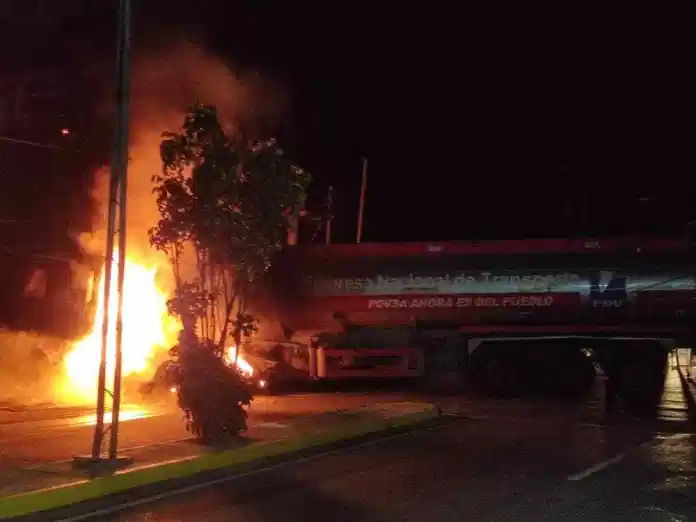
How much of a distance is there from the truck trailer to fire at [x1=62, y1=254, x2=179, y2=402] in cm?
261

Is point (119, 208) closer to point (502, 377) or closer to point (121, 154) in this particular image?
point (121, 154)

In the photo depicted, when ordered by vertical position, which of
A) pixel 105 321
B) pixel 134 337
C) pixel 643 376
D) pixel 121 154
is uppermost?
pixel 121 154

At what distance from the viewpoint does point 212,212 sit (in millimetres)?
10453

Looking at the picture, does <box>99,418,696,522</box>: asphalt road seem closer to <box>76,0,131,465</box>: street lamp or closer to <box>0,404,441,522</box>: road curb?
<box>0,404,441,522</box>: road curb

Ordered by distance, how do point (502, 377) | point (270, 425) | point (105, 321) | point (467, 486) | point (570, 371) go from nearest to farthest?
1. point (467, 486)
2. point (105, 321)
3. point (270, 425)
4. point (570, 371)
5. point (502, 377)

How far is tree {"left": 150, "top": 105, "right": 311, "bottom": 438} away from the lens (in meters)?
10.5

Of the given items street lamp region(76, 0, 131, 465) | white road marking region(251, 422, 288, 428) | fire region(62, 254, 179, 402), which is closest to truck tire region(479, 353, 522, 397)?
fire region(62, 254, 179, 402)

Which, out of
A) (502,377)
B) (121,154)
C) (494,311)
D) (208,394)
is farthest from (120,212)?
(502,377)

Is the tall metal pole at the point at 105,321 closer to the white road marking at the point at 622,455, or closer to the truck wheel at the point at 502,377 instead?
the white road marking at the point at 622,455

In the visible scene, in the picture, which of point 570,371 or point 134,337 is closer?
point 134,337

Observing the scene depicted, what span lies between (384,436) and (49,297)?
11.8 metres

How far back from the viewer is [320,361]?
1873 centimetres

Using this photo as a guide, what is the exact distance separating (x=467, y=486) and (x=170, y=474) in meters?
3.08

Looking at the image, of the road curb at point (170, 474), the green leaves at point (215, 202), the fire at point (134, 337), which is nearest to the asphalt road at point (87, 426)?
the road curb at point (170, 474)
